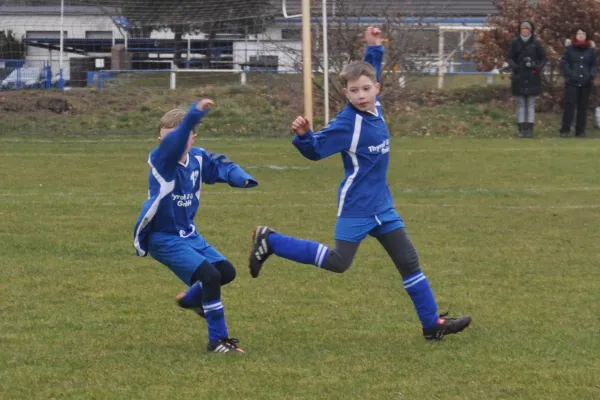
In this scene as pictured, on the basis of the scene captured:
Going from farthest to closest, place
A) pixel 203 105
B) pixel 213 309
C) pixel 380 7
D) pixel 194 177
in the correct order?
1. pixel 380 7
2. pixel 194 177
3. pixel 213 309
4. pixel 203 105

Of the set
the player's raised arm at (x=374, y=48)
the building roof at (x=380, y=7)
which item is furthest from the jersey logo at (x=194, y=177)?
the building roof at (x=380, y=7)

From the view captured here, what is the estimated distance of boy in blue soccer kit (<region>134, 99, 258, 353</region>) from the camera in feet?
19.6

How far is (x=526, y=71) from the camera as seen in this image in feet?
64.6

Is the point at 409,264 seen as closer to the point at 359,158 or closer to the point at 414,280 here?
the point at 414,280

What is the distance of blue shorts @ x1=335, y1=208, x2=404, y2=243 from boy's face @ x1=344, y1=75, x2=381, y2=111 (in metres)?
0.65

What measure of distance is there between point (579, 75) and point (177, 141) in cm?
1546

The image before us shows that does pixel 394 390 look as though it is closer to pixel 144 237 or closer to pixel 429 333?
pixel 429 333

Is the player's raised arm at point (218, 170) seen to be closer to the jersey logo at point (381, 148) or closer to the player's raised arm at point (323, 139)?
the player's raised arm at point (323, 139)

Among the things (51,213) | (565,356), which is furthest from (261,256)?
(51,213)

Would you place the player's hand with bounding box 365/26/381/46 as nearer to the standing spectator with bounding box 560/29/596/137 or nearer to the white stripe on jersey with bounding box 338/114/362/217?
the white stripe on jersey with bounding box 338/114/362/217

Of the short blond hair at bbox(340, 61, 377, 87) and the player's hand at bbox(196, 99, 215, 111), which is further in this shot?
the short blond hair at bbox(340, 61, 377, 87)

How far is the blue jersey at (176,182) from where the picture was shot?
19.2 ft

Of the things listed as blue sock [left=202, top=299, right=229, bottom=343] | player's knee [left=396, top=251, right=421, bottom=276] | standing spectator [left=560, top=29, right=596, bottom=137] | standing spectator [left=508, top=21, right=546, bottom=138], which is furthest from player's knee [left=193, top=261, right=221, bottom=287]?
standing spectator [left=560, top=29, right=596, bottom=137]

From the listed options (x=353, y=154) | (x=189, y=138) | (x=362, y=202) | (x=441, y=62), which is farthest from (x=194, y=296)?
(x=441, y=62)
